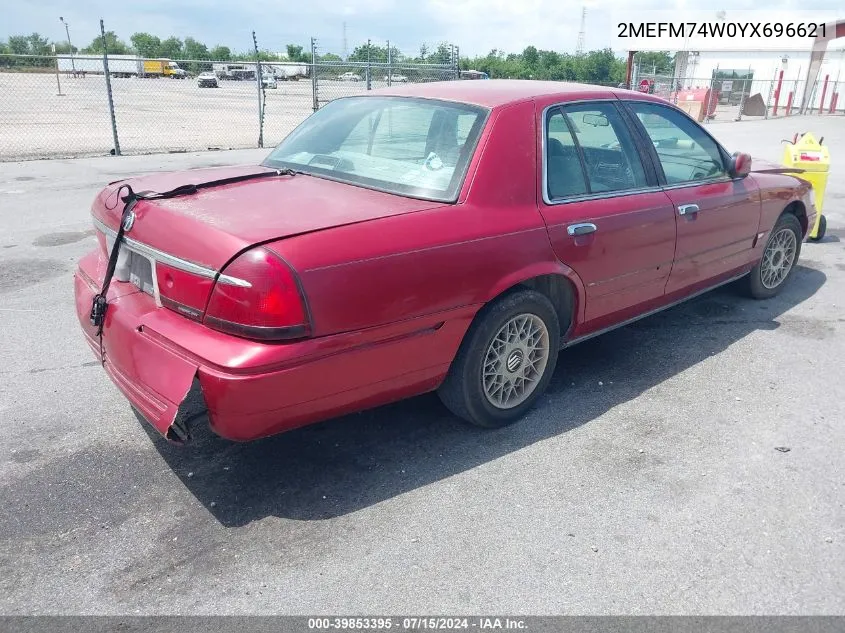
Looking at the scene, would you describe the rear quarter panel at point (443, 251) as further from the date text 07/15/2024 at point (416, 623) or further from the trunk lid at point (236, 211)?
the date text 07/15/2024 at point (416, 623)

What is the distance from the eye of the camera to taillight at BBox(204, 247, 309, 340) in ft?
8.43

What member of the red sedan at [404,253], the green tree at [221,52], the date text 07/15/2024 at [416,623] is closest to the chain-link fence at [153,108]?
the red sedan at [404,253]

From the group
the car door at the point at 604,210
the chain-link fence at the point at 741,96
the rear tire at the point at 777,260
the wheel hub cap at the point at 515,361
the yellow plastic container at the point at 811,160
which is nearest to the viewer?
the wheel hub cap at the point at 515,361

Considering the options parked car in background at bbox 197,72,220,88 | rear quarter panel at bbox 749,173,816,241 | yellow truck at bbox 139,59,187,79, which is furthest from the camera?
parked car in background at bbox 197,72,220,88

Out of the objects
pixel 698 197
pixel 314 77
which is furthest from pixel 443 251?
pixel 314 77

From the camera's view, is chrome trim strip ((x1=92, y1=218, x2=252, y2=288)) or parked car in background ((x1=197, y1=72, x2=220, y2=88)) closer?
chrome trim strip ((x1=92, y1=218, x2=252, y2=288))

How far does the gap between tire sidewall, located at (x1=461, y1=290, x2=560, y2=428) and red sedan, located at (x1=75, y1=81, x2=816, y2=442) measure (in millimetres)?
11

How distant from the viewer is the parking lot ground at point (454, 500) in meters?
2.50

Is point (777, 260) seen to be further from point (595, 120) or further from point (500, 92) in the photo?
point (500, 92)

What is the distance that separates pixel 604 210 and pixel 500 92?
0.84m

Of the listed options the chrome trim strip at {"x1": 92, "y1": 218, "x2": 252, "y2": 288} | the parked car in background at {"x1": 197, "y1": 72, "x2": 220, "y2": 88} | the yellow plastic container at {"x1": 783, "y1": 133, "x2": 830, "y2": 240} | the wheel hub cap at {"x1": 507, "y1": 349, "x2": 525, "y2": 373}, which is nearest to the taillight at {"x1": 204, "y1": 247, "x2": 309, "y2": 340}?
the chrome trim strip at {"x1": 92, "y1": 218, "x2": 252, "y2": 288}

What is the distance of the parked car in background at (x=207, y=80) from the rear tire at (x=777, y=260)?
38187mm

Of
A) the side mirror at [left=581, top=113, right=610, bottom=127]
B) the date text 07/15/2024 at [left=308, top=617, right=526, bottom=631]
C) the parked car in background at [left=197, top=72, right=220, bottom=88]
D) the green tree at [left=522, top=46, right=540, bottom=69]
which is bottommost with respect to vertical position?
the date text 07/15/2024 at [left=308, top=617, right=526, bottom=631]

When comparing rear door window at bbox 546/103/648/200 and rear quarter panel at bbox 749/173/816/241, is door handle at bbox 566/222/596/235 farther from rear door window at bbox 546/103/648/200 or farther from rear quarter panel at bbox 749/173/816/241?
rear quarter panel at bbox 749/173/816/241
